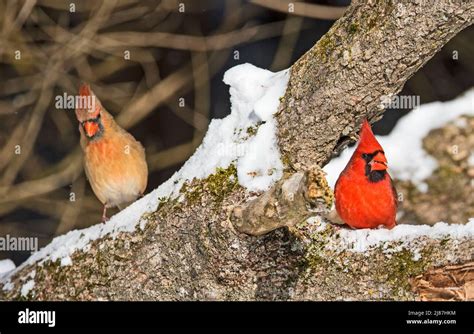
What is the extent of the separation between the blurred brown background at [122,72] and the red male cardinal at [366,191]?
2695 mm

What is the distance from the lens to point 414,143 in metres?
3.70

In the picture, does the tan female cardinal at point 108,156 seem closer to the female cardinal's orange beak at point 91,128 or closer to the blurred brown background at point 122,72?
the female cardinal's orange beak at point 91,128

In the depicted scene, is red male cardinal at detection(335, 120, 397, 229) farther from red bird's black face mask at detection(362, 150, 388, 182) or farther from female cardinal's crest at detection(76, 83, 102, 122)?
female cardinal's crest at detection(76, 83, 102, 122)

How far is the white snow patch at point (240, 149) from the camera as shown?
2459 mm


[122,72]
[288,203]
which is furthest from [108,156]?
[122,72]

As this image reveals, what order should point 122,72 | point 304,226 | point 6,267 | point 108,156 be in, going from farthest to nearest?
point 122,72, point 108,156, point 6,267, point 304,226

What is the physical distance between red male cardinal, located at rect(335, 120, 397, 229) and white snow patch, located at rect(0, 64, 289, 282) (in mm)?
311

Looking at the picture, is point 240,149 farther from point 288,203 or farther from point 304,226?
point 288,203

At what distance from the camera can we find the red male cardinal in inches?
101

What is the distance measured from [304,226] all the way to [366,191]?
0.28 m

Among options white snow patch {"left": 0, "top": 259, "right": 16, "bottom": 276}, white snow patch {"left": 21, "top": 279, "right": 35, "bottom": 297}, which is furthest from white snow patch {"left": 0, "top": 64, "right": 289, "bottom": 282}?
white snow patch {"left": 0, "top": 259, "right": 16, "bottom": 276}

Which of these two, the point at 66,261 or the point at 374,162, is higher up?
the point at 374,162

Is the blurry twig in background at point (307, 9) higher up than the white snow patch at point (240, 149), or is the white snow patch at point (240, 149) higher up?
the blurry twig in background at point (307, 9)

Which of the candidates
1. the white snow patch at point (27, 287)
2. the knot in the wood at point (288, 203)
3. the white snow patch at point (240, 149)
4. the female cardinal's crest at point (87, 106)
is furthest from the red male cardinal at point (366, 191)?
the female cardinal's crest at point (87, 106)
